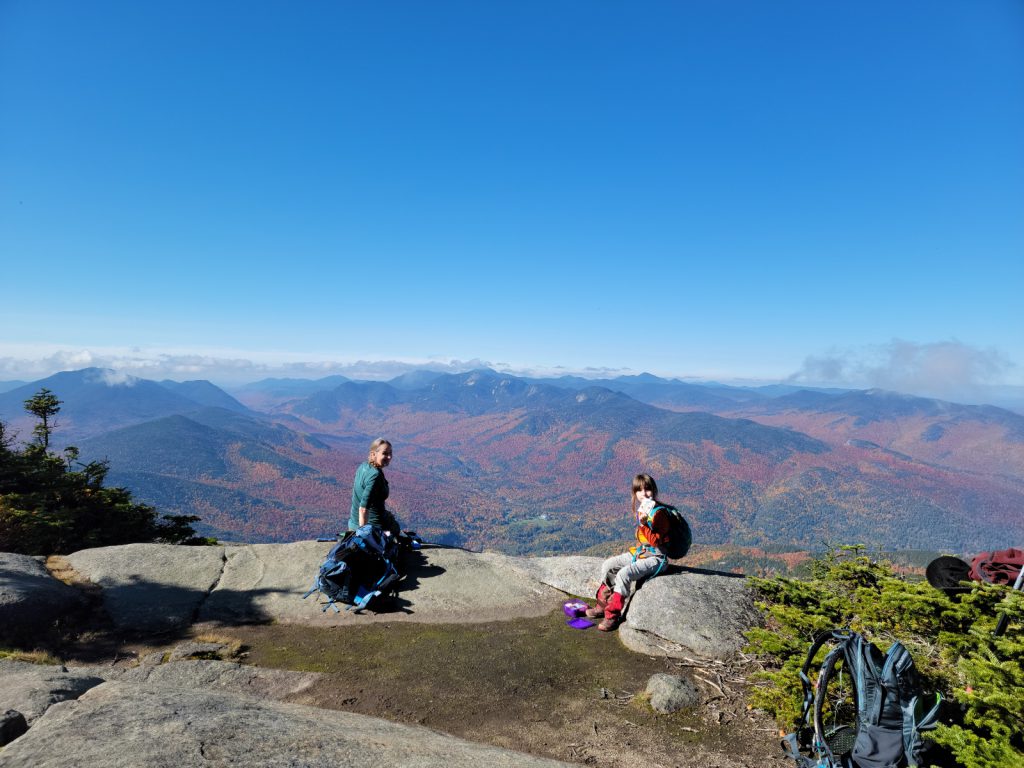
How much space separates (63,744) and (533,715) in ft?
17.9

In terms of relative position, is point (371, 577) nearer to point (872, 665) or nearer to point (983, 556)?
point (872, 665)

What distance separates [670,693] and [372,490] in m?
7.39

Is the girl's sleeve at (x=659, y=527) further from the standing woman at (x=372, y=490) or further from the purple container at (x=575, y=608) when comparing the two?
the standing woman at (x=372, y=490)

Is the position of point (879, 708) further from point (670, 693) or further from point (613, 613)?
point (613, 613)

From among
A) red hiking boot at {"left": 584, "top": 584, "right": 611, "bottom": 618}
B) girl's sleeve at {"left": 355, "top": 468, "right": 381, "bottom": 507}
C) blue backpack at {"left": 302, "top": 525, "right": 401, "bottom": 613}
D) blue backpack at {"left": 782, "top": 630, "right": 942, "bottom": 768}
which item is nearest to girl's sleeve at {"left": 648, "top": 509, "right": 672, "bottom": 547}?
red hiking boot at {"left": 584, "top": 584, "right": 611, "bottom": 618}

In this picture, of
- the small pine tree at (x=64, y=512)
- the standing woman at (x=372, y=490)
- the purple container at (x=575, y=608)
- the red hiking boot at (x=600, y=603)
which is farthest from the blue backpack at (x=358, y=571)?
the small pine tree at (x=64, y=512)

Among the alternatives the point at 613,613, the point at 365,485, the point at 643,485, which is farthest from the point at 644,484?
the point at 365,485

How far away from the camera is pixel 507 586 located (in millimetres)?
12023

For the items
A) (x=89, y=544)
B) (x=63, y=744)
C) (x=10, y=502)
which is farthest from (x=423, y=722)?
(x=10, y=502)

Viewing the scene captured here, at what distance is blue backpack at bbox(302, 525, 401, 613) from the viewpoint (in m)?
10.8

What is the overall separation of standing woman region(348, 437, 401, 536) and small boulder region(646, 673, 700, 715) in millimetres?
6958

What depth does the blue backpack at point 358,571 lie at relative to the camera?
10.8m

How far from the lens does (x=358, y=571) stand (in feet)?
36.7

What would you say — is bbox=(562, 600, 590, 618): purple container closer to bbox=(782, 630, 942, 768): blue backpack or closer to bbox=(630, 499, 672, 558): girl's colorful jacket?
bbox=(630, 499, 672, 558): girl's colorful jacket
